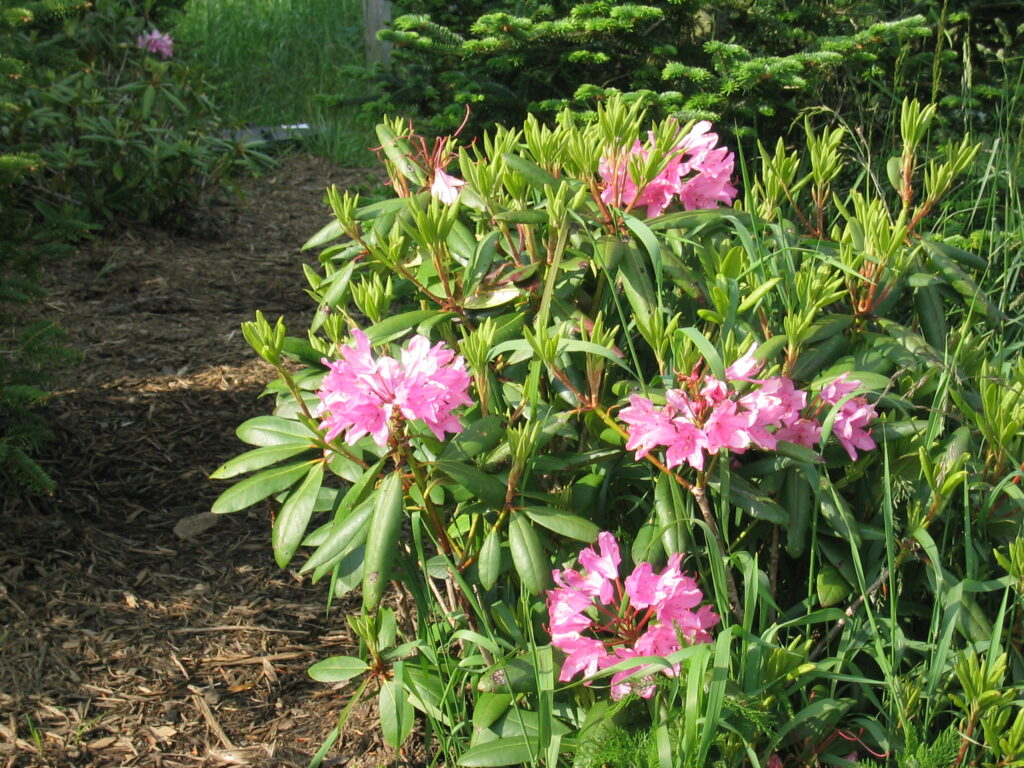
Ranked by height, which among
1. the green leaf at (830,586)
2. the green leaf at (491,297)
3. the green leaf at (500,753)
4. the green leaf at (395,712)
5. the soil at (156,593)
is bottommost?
the soil at (156,593)

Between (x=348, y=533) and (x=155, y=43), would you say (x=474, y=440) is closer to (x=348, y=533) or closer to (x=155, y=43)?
(x=348, y=533)

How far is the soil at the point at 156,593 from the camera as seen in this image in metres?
2.32

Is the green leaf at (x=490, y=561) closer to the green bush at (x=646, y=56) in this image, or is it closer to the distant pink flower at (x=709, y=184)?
the distant pink flower at (x=709, y=184)

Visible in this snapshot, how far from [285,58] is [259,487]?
22.8 feet

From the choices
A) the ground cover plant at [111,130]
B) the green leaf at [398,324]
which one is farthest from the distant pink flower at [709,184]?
the ground cover plant at [111,130]

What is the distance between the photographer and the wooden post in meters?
7.38

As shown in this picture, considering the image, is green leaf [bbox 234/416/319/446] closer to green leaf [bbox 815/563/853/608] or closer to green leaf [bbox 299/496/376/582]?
green leaf [bbox 299/496/376/582]

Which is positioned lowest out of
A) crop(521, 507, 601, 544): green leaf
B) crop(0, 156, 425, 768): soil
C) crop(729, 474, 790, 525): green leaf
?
crop(0, 156, 425, 768): soil

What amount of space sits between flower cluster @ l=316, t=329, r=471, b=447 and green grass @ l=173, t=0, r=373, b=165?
213 inches

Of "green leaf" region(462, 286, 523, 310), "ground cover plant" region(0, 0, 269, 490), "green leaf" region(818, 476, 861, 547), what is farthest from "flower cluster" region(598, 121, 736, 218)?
"ground cover plant" region(0, 0, 269, 490)

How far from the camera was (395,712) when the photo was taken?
2002mm

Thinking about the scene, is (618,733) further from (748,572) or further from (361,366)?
(361,366)

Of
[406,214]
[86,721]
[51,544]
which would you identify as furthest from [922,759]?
[51,544]

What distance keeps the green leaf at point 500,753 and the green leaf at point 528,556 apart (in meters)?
0.29
